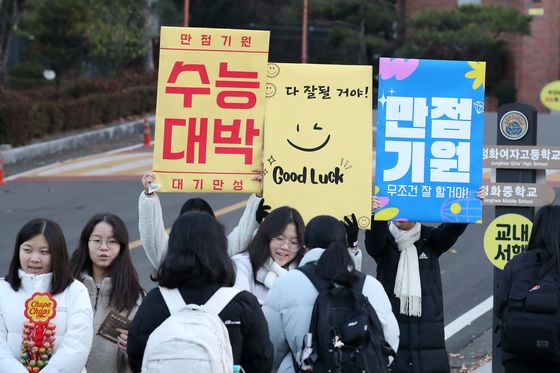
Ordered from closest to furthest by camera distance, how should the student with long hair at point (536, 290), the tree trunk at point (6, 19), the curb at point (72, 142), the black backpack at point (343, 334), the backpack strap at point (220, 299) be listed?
the backpack strap at point (220, 299)
the black backpack at point (343, 334)
the student with long hair at point (536, 290)
the curb at point (72, 142)
the tree trunk at point (6, 19)

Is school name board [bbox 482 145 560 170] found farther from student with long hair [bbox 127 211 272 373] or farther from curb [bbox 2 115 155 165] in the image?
curb [bbox 2 115 155 165]

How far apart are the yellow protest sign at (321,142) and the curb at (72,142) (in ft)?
51.5

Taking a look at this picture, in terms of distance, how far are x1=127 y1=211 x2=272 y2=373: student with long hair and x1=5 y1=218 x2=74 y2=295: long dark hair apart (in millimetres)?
608

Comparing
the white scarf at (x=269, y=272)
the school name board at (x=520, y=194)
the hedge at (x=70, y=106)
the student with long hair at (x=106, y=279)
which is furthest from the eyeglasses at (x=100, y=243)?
the hedge at (x=70, y=106)

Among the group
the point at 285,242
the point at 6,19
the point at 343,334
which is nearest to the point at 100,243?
the point at 285,242

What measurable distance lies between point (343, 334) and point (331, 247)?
0.42 meters

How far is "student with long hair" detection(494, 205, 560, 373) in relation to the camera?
234 inches

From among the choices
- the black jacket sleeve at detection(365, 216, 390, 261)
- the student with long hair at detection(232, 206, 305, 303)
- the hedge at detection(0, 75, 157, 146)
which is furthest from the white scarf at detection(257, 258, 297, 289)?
the hedge at detection(0, 75, 157, 146)

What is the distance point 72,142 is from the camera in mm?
24312

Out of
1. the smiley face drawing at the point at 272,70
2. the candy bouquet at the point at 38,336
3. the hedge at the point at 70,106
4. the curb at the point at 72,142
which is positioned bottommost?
the candy bouquet at the point at 38,336

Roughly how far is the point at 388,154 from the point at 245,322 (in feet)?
7.51

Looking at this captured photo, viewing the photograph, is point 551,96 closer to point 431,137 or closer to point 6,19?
point 6,19

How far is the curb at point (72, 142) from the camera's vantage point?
22.2 m

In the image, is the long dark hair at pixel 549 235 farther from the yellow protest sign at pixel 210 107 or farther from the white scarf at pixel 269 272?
the yellow protest sign at pixel 210 107
